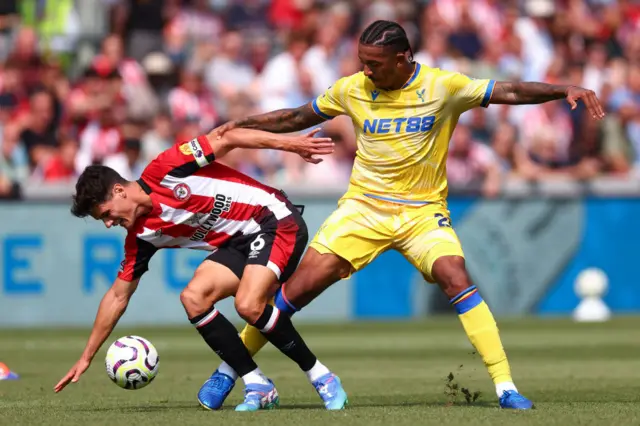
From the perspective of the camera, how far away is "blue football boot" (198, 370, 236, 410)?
9.07m

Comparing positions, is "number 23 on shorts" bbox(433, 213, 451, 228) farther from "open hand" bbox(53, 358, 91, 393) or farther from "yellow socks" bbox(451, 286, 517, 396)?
"open hand" bbox(53, 358, 91, 393)

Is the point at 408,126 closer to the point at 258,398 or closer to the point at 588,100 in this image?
the point at 588,100

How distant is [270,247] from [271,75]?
10.7 metres

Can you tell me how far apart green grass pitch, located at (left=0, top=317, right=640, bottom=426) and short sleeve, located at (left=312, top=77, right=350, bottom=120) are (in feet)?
6.65

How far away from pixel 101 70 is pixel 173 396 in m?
9.71

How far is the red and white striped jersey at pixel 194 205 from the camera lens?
9125 millimetres

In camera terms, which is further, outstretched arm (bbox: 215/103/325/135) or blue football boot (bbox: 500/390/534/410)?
outstretched arm (bbox: 215/103/325/135)

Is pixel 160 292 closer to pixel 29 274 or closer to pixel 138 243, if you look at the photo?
pixel 29 274

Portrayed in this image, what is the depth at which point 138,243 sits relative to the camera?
9.23 meters

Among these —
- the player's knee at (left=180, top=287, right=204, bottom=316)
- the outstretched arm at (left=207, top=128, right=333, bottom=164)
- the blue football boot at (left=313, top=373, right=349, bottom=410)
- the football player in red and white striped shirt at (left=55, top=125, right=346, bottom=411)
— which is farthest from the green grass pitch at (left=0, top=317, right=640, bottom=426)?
the outstretched arm at (left=207, top=128, right=333, bottom=164)

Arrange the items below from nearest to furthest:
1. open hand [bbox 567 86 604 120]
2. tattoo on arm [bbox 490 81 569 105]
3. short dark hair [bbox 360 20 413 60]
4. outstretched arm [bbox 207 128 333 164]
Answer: open hand [bbox 567 86 604 120]
tattoo on arm [bbox 490 81 569 105]
short dark hair [bbox 360 20 413 60]
outstretched arm [bbox 207 128 333 164]

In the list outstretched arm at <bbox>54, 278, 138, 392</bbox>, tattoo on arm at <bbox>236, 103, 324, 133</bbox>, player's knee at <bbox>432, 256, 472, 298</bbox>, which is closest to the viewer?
player's knee at <bbox>432, 256, 472, 298</bbox>

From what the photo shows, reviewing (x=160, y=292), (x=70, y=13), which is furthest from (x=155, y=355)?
(x=70, y=13)

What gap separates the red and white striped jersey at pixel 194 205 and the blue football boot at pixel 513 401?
2.06 metres
